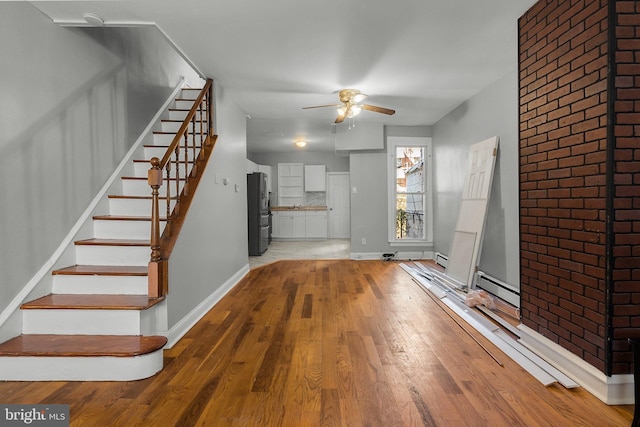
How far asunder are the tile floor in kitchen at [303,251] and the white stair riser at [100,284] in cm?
323

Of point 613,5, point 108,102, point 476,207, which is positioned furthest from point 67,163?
point 476,207

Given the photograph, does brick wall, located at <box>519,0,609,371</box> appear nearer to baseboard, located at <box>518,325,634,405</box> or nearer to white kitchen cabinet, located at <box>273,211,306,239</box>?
baseboard, located at <box>518,325,634,405</box>

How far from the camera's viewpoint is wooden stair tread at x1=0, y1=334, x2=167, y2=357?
6.30 ft

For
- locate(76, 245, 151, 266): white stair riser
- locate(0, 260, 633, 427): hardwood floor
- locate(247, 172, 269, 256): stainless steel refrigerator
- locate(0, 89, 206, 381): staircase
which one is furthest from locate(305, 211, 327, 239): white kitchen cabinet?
locate(76, 245, 151, 266): white stair riser

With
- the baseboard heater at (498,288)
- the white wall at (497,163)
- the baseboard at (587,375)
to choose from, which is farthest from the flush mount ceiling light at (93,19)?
the baseboard heater at (498,288)

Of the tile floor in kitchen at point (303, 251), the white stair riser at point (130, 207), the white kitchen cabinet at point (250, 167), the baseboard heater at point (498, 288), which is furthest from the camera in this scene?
the white kitchen cabinet at point (250, 167)

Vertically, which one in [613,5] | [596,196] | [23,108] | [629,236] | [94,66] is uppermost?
[94,66]

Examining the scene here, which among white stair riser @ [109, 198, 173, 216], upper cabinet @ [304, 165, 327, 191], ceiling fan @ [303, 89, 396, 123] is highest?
ceiling fan @ [303, 89, 396, 123]

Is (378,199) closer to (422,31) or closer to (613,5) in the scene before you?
(422,31)

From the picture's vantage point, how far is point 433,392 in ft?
5.90

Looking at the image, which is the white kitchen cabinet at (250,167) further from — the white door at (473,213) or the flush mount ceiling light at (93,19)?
the flush mount ceiling light at (93,19)

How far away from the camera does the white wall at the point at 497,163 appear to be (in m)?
3.40

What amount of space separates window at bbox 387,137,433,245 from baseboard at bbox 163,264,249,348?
317 cm

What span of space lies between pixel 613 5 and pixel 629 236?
1189 mm
